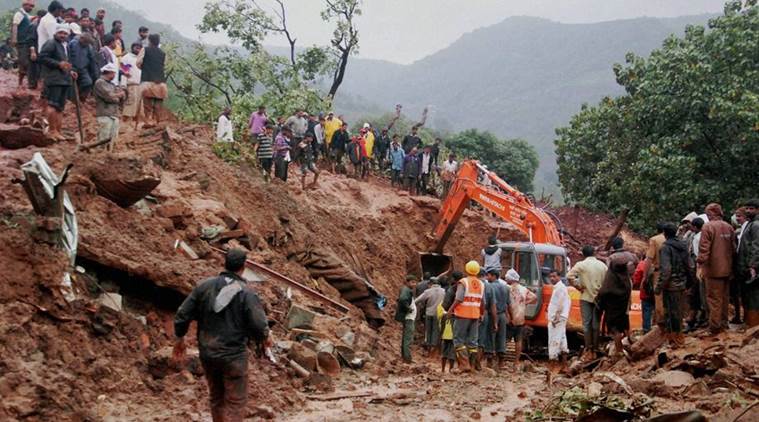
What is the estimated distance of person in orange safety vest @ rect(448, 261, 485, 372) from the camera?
12.6 m

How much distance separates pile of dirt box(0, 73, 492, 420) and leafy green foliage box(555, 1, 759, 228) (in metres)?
7.83

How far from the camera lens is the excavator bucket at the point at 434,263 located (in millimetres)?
22344

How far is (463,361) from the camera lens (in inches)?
510

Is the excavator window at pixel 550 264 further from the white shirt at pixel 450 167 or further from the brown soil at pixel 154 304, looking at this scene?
the white shirt at pixel 450 167

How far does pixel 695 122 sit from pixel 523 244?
693 centimetres

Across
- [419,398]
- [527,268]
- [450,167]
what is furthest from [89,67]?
[450,167]

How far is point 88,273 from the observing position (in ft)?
30.5

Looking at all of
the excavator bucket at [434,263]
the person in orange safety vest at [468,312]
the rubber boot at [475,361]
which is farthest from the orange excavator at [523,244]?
the person in orange safety vest at [468,312]

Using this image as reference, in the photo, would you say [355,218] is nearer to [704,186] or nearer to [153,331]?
[704,186]

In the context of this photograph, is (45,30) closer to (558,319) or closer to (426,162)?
(558,319)

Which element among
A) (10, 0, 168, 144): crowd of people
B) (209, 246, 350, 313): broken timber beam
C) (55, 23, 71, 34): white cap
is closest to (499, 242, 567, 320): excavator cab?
(209, 246, 350, 313): broken timber beam

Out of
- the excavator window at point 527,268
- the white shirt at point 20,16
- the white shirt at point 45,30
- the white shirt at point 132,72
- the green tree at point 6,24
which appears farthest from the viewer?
the green tree at point 6,24

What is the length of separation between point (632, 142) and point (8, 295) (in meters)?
18.8

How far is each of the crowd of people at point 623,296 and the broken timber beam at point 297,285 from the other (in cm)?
118
